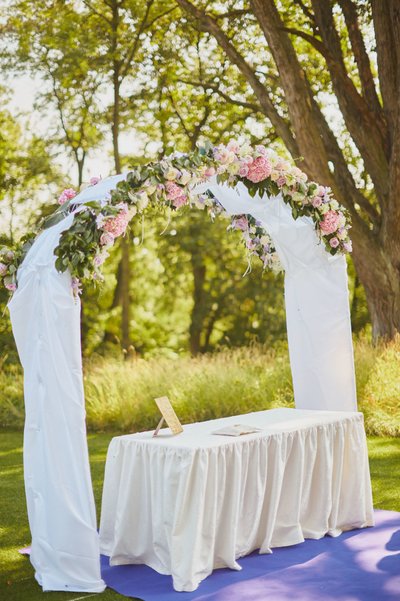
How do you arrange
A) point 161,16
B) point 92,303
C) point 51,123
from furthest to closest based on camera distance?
point 92,303 < point 51,123 < point 161,16

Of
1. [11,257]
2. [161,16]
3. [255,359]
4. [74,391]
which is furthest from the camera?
[161,16]

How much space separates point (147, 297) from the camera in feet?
80.4

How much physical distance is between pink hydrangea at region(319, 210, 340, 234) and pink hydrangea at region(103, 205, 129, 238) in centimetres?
216

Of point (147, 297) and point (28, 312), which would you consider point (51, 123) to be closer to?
point (147, 297)

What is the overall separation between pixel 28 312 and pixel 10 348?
1268cm

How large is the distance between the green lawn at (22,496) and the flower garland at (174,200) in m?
1.86

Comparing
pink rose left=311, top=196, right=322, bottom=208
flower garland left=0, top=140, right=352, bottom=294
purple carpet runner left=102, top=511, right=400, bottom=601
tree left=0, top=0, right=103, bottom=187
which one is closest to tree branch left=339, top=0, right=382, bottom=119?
flower garland left=0, top=140, right=352, bottom=294

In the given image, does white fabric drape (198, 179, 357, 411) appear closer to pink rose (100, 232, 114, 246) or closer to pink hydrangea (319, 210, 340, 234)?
pink hydrangea (319, 210, 340, 234)

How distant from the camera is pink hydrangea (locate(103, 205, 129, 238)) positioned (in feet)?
17.1

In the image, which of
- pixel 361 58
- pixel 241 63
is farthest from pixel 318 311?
pixel 361 58

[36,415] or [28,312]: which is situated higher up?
[28,312]

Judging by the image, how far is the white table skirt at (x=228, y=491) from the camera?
523 cm

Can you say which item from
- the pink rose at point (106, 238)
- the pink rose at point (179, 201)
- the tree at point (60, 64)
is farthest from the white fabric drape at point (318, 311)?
the tree at point (60, 64)

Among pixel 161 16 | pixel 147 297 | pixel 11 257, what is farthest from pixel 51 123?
pixel 11 257
